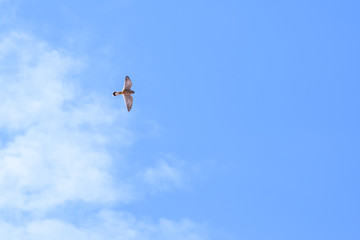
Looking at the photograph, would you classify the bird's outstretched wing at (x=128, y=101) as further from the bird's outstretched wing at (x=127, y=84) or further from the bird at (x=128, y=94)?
the bird's outstretched wing at (x=127, y=84)

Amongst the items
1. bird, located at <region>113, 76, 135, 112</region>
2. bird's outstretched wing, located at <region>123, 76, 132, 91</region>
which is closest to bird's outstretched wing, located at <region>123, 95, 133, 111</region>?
bird, located at <region>113, 76, 135, 112</region>

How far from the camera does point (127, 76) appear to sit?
174125 millimetres

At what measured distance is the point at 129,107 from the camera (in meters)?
176

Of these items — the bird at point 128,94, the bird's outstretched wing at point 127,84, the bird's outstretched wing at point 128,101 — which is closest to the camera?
the bird's outstretched wing at point 127,84

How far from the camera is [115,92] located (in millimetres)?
177375

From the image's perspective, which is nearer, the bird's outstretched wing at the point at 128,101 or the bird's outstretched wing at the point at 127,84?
the bird's outstretched wing at the point at 127,84

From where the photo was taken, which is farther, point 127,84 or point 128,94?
point 128,94

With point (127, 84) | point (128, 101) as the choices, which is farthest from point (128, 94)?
point (127, 84)

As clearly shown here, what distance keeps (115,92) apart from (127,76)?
6.51 meters

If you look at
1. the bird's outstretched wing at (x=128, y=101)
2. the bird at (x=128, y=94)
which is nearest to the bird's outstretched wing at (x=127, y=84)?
the bird at (x=128, y=94)

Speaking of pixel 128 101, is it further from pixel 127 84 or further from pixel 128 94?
pixel 127 84

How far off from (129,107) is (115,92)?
19.4ft

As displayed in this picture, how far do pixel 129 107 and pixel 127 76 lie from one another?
8878 mm

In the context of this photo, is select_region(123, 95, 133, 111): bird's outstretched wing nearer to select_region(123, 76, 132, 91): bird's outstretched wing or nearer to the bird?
the bird
